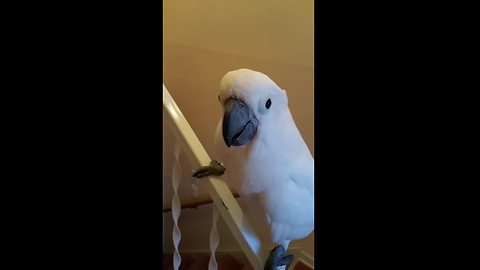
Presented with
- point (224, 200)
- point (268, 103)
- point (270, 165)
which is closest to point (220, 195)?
point (224, 200)

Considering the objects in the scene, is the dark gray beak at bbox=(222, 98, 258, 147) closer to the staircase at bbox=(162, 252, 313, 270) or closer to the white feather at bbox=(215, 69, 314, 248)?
the white feather at bbox=(215, 69, 314, 248)

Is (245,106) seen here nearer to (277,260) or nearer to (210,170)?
(210,170)

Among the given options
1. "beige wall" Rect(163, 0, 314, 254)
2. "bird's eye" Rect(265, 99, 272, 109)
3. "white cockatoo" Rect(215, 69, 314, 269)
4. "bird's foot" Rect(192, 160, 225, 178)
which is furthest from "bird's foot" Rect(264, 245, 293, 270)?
"beige wall" Rect(163, 0, 314, 254)

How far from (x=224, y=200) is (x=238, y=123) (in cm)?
18

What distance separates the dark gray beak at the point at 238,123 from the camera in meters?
0.86

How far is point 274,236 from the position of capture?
928mm

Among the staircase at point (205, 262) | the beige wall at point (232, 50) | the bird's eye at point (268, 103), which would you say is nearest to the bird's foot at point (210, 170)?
the bird's eye at point (268, 103)

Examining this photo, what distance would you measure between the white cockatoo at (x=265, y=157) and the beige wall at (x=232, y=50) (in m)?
0.42
